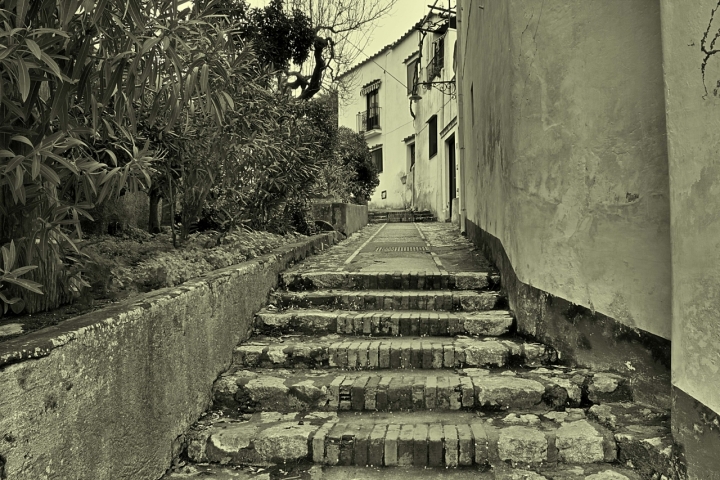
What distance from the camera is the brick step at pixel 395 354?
141 inches

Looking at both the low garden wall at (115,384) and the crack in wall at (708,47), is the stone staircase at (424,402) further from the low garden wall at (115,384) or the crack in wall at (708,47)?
the crack in wall at (708,47)

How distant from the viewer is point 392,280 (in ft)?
15.9

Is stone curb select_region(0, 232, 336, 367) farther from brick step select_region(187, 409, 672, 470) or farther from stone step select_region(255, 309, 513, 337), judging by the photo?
brick step select_region(187, 409, 672, 470)

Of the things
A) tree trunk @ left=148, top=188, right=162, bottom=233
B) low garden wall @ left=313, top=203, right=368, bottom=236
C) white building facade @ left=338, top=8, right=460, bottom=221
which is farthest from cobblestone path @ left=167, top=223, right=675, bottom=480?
white building facade @ left=338, top=8, right=460, bottom=221

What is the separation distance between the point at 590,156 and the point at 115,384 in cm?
301

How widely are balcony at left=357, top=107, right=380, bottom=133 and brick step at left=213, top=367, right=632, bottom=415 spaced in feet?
74.5

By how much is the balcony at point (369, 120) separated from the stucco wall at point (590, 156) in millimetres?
21723

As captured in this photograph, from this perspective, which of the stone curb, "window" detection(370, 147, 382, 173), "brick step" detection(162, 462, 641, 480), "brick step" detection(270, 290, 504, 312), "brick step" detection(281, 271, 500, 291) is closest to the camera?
the stone curb

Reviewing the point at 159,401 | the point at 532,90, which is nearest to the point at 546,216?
the point at 532,90

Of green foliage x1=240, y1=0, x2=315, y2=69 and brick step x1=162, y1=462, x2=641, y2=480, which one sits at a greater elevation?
green foliage x1=240, y1=0, x2=315, y2=69

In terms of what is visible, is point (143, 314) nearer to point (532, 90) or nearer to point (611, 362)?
point (611, 362)

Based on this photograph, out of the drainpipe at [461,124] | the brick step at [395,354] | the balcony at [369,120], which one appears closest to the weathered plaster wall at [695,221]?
the brick step at [395,354]

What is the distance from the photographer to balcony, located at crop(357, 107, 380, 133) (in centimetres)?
2550

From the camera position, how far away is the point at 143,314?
2479 mm
